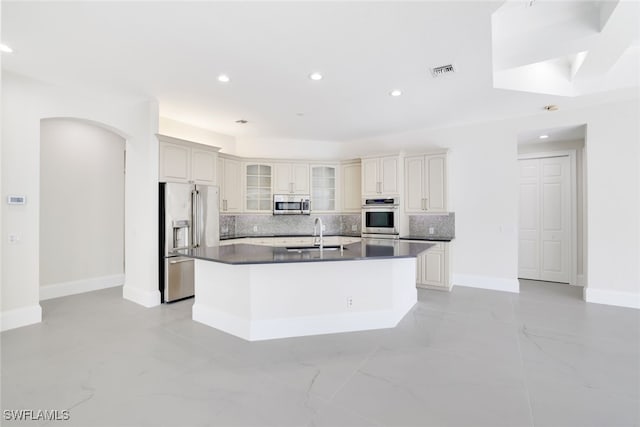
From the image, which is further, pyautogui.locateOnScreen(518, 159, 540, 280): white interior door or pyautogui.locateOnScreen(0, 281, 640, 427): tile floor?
pyautogui.locateOnScreen(518, 159, 540, 280): white interior door

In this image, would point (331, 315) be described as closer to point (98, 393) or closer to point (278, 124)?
point (98, 393)

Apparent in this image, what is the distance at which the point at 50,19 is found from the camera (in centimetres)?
242

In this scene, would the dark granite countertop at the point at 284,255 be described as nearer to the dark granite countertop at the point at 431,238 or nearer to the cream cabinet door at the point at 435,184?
the dark granite countertop at the point at 431,238

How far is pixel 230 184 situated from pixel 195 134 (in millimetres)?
1072

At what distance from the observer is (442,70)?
328 centimetres

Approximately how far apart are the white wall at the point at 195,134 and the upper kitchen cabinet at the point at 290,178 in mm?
1031

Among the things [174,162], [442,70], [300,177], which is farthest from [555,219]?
[174,162]

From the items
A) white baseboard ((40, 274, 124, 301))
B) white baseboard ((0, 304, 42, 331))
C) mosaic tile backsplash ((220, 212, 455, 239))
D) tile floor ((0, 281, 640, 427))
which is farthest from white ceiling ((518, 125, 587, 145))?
white baseboard ((40, 274, 124, 301))

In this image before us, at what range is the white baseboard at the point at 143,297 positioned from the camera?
4.19m

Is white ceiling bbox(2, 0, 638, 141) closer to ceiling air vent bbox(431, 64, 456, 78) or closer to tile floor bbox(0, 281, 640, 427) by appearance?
ceiling air vent bbox(431, 64, 456, 78)

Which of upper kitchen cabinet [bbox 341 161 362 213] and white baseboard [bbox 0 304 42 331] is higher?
upper kitchen cabinet [bbox 341 161 362 213]

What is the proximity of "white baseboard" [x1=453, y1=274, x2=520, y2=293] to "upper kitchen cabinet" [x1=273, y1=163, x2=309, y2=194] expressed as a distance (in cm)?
332

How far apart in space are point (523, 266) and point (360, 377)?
5064 mm

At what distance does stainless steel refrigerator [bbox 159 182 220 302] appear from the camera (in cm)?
429
